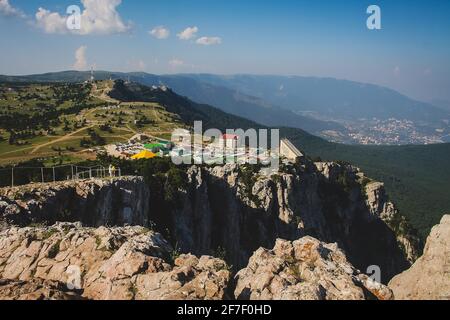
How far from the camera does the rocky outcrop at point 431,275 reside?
1678 cm

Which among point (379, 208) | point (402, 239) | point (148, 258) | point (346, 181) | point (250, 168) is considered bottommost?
point (402, 239)

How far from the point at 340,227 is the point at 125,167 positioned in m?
42.8

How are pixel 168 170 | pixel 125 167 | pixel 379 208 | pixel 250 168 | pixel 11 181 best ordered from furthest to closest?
pixel 379 208 → pixel 250 168 → pixel 168 170 → pixel 125 167 → pixel 11 181

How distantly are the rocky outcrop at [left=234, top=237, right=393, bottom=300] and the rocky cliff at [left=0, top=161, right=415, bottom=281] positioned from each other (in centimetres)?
833

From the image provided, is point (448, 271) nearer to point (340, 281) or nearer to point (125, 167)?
point (340, 281)

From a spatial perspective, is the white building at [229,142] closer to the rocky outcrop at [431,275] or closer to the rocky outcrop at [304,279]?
the rocky outcrop at [304,279]

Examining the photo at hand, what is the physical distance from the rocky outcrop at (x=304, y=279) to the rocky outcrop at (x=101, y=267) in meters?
1.25

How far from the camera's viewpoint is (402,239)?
80.0 m

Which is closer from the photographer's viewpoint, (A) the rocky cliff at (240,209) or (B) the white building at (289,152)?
(A) the rocky cliff at (240,209)

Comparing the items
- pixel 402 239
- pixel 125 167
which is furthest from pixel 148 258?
pixel 402 239

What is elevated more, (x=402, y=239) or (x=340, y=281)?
(x=340, y=281)

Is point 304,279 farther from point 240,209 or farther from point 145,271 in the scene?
point 240,209
